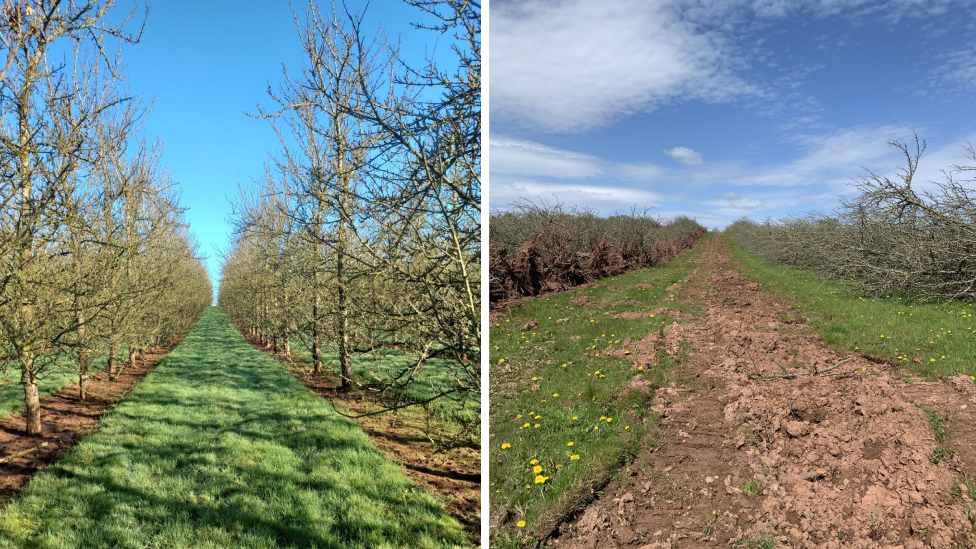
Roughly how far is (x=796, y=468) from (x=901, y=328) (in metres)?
5.27

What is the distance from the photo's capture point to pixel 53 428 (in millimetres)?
6582

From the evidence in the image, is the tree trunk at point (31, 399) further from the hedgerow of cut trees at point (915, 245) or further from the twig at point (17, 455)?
the hedgerow of cut trees at point (915, 245)

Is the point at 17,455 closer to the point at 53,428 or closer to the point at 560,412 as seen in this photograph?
the point at 53,428

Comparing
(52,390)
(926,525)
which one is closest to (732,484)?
(926,525)

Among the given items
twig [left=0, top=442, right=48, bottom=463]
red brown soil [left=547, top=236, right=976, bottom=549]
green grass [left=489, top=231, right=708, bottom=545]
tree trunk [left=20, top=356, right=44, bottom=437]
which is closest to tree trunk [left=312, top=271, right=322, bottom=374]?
green grass [left=489, top=231, right=708, bottom=545]

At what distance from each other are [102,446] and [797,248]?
24303 mm

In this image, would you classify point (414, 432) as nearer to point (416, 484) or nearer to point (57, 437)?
point (416, 484)

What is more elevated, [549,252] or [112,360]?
[549,252]

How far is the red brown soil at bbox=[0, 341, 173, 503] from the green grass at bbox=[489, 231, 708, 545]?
175 inches

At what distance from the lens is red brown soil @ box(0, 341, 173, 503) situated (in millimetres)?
5023

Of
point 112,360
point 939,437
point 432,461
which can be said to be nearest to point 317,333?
point 432,461

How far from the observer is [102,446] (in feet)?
17.7

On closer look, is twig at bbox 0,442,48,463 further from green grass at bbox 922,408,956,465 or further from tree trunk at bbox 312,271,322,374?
green grass at bbox 922,408,956,465

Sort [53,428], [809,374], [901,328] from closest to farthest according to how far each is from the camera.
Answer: [809,374], [53,428], [901,328]
